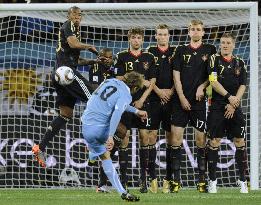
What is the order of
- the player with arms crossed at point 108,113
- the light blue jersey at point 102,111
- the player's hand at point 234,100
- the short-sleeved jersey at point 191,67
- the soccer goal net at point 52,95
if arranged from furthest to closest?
1. the soccer goal net at point 52,95
2. the short-sleeved jersey at point 191,67
3. the player's hand at point 234,100
4. the light blue jersey at point 102,111
5. the player with arms crossed at point 108,113

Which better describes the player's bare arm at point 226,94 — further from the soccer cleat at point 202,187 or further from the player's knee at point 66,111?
the player's knee at point 66,111

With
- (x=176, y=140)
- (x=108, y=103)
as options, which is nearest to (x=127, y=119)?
(x=176, y=140)

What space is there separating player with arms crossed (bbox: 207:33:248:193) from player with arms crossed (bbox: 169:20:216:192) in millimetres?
120

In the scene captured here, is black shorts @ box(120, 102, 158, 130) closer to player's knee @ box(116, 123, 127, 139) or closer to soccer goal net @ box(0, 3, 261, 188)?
player's knee @ box(116, 123, 127, 139)

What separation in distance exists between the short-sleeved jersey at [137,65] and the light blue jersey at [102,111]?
6.50 ft

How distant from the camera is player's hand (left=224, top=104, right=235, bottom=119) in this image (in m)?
12.4

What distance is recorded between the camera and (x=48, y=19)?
14.5 meters

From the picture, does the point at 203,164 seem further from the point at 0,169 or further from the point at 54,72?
the point at 0,169

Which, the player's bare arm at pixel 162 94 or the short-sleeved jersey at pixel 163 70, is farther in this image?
the short-sleeved jersey at pixel 163 70

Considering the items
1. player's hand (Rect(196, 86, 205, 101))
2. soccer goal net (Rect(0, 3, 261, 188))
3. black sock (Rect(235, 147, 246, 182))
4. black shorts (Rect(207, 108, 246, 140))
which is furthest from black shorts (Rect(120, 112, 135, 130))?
soccer goal net (Rect(0, 3, 261, 188))

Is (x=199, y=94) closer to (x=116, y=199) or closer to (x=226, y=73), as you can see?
(x=226, y=73)

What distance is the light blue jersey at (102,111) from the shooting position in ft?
34.3

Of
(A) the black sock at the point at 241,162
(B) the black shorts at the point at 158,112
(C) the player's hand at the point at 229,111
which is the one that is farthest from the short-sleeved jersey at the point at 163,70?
(A) the black sock at the point at 241,162

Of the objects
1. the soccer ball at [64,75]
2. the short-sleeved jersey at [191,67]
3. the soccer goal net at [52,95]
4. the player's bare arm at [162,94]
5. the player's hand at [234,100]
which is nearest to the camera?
the player's hand at [234,100]
